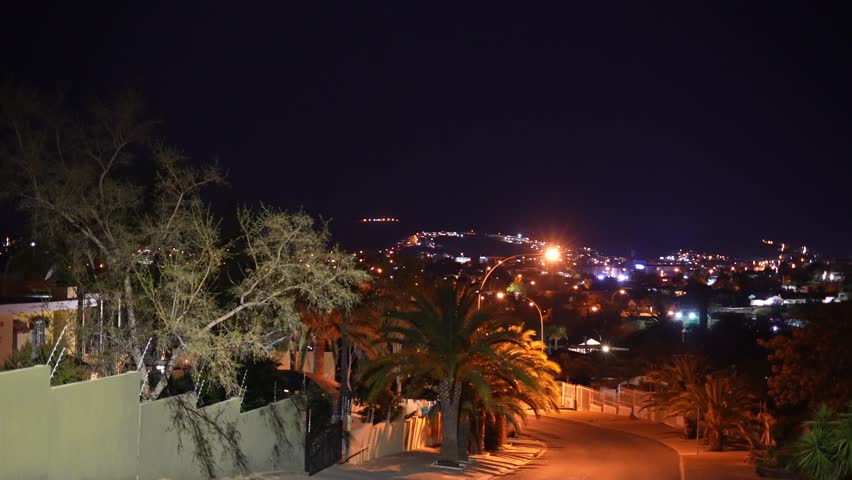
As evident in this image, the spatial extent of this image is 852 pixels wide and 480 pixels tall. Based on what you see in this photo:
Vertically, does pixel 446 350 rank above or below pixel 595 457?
above

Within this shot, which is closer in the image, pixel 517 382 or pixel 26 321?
pixel 26 321

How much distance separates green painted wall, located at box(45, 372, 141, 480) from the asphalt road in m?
15.1

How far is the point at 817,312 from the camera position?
102 ft

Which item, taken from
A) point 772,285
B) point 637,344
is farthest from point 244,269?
point 772,285

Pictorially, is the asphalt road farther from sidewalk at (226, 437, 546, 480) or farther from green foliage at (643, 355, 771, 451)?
green foliage at (643, 355, 771, 451)

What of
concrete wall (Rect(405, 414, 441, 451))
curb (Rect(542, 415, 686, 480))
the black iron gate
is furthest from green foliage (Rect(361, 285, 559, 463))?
curb (Rect(542, 415, 686, 480))

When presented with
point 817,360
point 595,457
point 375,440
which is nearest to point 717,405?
point 595,457

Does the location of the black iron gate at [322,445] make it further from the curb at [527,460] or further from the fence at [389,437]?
the curb at [527,460]

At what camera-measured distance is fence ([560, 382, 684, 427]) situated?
48.3 m

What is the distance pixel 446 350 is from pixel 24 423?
1803 cm

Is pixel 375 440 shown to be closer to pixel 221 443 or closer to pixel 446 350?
pixel 446 350

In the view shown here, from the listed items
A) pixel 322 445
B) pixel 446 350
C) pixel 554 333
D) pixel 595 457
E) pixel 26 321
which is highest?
pixel 554 333

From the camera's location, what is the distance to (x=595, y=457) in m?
32.9

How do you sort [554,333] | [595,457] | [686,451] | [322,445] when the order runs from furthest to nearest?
[554,333], [686,451], [595,457], [322,445]
